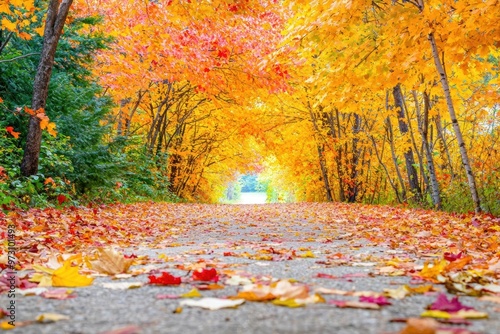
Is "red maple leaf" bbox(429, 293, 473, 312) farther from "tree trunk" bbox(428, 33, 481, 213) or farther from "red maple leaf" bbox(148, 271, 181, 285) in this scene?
"tree trunk" bbox(428, 33, 481, 213)

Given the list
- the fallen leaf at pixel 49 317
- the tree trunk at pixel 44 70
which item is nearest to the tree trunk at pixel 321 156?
the tree trunk at pixel 44 70

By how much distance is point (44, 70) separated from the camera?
683cm

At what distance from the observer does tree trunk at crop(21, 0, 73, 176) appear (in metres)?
6.77

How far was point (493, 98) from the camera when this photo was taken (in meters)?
6.23

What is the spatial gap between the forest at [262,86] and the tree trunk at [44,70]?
0.02 m

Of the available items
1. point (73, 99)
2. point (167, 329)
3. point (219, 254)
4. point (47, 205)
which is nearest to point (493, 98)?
point (219, 254)

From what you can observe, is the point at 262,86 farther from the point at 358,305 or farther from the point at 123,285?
the point at 358,305

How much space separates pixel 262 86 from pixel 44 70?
17.3ft

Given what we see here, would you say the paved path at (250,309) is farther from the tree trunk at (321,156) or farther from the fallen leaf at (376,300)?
the tree trunk at (321,156)

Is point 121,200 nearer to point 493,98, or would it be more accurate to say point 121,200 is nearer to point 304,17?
point 304,17

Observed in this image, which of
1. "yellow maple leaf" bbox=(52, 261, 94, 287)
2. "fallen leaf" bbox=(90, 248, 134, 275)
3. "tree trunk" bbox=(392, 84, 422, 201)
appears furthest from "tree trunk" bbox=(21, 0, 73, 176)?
"tree trunk" bbox=(392, 84, 422, 201)

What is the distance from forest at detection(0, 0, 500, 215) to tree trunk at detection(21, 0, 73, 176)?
0.8 inches

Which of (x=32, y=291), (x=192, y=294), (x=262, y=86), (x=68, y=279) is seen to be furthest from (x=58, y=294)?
(x=262, y=86)

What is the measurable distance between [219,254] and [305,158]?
46.3 ft
